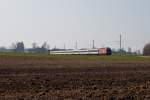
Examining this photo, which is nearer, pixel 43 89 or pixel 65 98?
pixel 65 98

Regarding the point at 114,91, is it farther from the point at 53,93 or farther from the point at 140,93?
the point at 53,93

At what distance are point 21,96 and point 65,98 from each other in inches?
63.4

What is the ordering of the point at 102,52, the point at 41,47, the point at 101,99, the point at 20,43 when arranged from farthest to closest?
1. the point at 41,47
2. the point at 20,43
3. the point at 102,52
4. the point at 101,99

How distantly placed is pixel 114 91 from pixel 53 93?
2536 mm

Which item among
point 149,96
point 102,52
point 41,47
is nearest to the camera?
point 149,96

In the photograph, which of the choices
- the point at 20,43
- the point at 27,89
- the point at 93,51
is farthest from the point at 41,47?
the point at 27,89

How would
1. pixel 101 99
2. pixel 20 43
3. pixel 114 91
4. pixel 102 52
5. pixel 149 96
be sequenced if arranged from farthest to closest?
pixel 20 43
pixel 102 52
pixel 114 91
pixel 149 96
pixel 101 99

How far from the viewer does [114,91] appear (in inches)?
574

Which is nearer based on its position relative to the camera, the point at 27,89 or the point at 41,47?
the point at 27,89

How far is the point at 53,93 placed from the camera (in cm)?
1373

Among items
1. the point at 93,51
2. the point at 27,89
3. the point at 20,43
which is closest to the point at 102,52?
the point at 93,51

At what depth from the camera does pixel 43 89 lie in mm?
14961

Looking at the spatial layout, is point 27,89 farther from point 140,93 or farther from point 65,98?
point 140,93

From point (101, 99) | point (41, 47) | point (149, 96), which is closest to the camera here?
point (101, 99)
